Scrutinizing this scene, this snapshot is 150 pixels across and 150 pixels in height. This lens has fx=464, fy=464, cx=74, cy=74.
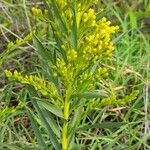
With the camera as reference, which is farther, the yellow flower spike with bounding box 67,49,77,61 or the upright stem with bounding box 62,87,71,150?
the upright stem with bounding box 62,87,71,150

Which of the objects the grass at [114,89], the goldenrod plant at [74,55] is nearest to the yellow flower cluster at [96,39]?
the goldenrod plant at [74,55]

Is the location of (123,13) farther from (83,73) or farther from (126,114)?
(83,73)

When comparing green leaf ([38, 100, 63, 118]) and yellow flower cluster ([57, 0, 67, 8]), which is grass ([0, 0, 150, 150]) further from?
yellow flower cluster ([57, 0, 67, 8])

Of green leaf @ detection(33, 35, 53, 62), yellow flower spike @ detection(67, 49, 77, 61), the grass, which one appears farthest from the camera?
the grass

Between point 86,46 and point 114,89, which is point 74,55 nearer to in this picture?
point 86,46

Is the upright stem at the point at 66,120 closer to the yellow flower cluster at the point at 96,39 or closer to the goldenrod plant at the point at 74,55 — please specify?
the goldenrod plant at the point at 74,55

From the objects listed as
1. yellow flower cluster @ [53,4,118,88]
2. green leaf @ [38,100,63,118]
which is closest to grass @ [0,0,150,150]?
green leaf @ [38,100,63,118]

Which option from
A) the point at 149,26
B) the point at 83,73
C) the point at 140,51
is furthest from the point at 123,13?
the point at 83,73

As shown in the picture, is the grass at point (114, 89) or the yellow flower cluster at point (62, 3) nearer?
the yellow flower cluster at point (62, 3)
